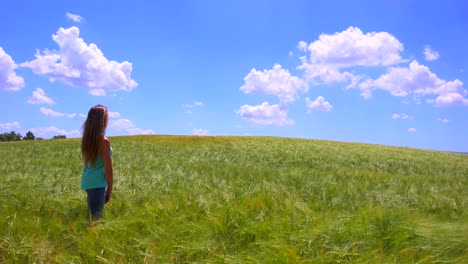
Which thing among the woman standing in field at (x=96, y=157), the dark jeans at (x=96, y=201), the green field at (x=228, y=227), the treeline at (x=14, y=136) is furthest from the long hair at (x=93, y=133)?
the treeline at (x=14, y=136)

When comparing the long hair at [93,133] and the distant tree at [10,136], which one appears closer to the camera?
the long hair at [93,133]

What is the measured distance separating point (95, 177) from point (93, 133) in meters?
0.66

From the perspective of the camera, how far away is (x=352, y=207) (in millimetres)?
5379

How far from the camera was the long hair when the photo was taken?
5.08 meters

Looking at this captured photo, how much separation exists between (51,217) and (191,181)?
2934mm

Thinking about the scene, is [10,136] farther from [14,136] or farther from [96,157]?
[96,157]

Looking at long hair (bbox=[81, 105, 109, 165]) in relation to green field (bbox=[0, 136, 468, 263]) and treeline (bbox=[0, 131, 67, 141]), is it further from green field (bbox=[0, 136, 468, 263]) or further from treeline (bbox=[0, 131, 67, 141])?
treeline (bbox=[0, 131, 67, 141])

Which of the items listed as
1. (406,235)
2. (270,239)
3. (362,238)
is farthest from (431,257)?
(270,239)

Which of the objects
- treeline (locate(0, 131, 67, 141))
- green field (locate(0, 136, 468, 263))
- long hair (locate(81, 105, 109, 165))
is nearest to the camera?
green field (locate(0, 136, 468, 263))

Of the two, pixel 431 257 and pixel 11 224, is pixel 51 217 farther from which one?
pixel 431 257

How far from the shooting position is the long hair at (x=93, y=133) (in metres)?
5.08

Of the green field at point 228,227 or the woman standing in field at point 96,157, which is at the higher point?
the woman standing in field at point 96,157

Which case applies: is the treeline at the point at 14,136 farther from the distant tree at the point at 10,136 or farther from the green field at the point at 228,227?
the green field at the point at 228,227

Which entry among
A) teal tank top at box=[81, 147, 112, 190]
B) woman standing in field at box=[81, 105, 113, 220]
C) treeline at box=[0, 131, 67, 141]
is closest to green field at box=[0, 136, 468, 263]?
woman standing in field at box=[81, 105, 113, 220]
